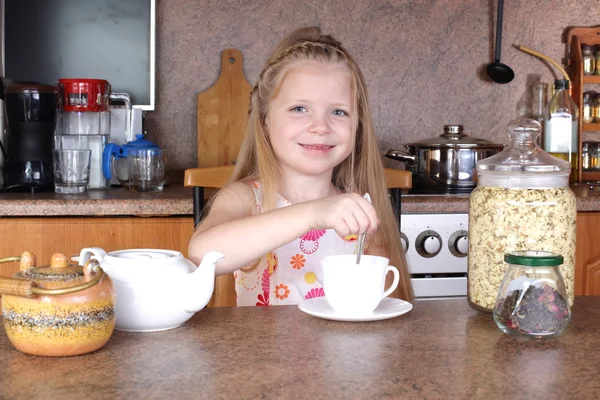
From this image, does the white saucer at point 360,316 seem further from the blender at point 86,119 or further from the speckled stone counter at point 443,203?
the blender at point 86,119

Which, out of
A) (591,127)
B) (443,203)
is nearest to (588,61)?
(591,127)

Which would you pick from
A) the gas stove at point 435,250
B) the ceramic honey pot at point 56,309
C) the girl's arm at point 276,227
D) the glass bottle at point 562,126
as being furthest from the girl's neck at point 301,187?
the glass bottle at point 562,126

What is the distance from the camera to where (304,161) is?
5.05 ft

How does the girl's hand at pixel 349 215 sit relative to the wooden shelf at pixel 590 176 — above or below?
below

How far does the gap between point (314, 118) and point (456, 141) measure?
2.72 feet

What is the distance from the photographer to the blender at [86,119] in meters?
2.26

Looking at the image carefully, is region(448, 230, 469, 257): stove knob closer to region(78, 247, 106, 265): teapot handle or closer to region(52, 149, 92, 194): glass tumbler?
region(52, 149, 92, 194): glass tumbler

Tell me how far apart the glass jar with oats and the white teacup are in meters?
0.12

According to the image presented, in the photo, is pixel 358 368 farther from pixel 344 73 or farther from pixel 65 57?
pixel 65 57

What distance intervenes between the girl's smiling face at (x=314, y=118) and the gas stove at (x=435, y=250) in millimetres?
567

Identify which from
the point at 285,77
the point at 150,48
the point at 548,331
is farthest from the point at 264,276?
the point at 150,48

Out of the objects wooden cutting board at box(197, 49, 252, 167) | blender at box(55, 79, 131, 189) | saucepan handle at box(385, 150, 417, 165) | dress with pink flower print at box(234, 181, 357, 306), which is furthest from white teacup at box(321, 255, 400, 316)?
wooden cutting board at box(197, 49, 252, 167)

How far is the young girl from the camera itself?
5.00 feet

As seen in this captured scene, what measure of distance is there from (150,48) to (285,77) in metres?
1.04
